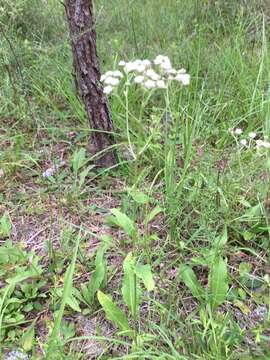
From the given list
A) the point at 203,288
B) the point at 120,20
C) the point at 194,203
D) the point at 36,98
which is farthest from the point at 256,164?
the point at 120,20

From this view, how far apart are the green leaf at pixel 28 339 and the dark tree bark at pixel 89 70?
0.89m

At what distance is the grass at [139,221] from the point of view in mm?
1396

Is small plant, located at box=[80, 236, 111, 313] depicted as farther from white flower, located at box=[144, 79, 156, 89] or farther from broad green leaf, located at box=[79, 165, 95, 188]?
white flower, located at box=[144, 79, 156, 89]

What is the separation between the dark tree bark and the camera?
72.9 inches

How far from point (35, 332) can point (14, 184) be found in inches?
32.4

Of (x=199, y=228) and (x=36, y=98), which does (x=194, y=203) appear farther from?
(x=36, y=98)

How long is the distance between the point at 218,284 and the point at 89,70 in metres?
1.09

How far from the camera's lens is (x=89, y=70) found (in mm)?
1922

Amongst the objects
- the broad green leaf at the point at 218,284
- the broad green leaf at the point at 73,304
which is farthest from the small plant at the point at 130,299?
the broad green leaf at the point at 218,284

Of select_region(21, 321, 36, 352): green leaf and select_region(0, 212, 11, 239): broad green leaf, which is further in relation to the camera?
select_region(0, 212, 11, 239): broad green leaf

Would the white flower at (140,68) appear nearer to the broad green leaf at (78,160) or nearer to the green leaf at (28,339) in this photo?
the broad green leaf at (78,160)

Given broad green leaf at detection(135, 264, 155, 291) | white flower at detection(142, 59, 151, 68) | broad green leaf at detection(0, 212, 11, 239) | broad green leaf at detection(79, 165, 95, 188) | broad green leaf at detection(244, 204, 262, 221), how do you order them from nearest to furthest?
broad green leaf at detection(135, 264, 155, 291), white flower at detection(142, 59, 151, 68), broad green leaf at detection(244, 204, 262, 221), broad green leaf at detection(0, 212, 11, 239), broad green leaf at detection(79, 165, 95, 188)

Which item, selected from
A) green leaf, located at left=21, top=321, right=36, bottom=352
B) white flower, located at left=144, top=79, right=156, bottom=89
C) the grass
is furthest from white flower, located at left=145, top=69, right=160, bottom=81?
green leaf, located at left=21, top=321, right=36, bottom=352

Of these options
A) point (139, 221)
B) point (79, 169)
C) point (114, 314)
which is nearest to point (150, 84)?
point (139, 221)
